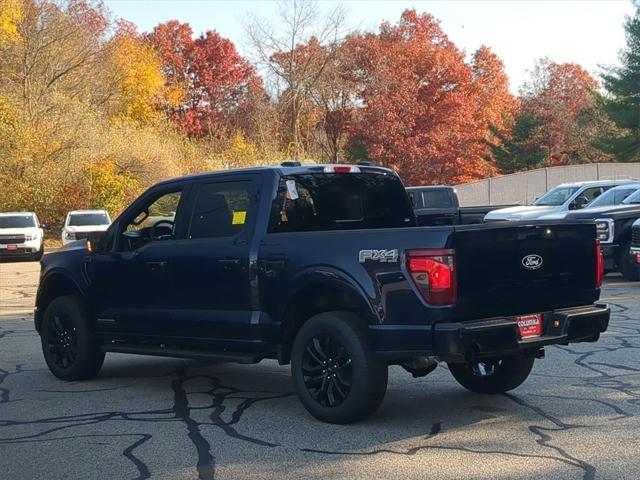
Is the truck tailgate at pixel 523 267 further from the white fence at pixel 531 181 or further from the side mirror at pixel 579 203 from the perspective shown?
the white fence at pixel 531 181

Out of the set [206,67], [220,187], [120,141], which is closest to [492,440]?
[220,187]

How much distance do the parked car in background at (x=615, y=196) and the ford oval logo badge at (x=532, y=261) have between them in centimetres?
1461

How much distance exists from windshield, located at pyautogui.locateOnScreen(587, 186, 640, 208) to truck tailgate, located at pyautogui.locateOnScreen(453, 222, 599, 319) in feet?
46.9

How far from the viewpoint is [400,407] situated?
7652 mm

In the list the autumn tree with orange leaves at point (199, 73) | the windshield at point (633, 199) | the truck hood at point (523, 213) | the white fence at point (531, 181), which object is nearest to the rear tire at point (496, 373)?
the windshield at point (633, 199)

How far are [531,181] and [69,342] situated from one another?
38246mm

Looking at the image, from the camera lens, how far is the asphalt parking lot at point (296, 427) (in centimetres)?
590

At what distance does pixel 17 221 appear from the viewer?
31984mm

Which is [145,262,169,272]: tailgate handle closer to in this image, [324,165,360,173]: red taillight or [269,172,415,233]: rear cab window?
[269,172,415,233]: rear cab window

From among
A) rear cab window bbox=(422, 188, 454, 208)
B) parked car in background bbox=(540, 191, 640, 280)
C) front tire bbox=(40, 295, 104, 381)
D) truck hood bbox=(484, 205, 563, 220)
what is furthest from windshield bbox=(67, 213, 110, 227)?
front tire bbox=(40, 295, 104, 381)

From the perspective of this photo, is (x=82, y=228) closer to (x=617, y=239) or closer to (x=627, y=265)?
(x=617, y=239)

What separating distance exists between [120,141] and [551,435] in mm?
37409

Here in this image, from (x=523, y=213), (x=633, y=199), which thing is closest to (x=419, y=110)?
(x=523, y=213)

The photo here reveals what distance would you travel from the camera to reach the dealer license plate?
6809mm
